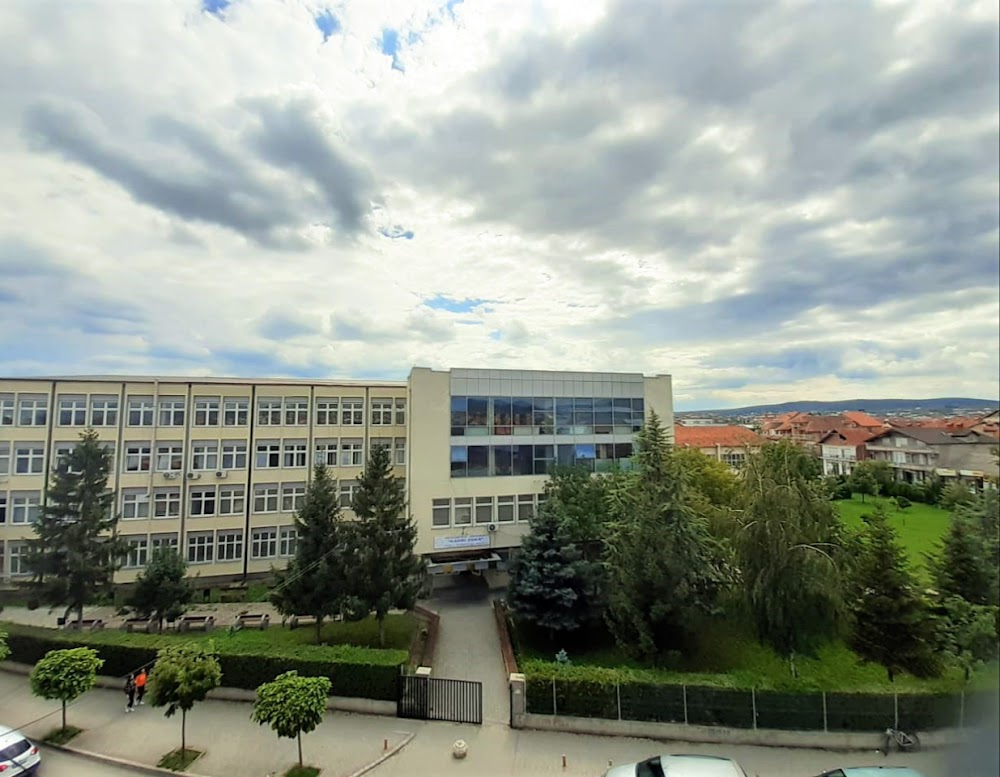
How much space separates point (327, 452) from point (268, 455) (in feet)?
4.56

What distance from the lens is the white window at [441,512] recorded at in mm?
10914

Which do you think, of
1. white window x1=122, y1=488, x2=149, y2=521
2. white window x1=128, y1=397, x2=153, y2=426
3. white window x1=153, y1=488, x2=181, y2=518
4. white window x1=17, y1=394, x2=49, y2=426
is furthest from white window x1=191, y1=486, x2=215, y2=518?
white window x1=17, y1=394, x2=49, y2=426

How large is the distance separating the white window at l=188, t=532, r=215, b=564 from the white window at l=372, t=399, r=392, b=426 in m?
4.70

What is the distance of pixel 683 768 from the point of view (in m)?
3.81

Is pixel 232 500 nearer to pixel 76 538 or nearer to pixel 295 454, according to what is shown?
pixel 295 454

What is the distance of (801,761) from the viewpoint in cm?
472

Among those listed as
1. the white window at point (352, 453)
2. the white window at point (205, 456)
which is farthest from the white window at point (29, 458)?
the white window at point (352, 453)

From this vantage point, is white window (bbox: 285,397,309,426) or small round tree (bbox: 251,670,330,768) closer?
small round tree (bbox: 251,670,330,768)

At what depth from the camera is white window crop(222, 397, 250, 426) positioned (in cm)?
1194

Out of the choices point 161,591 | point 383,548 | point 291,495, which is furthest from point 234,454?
point 383,548

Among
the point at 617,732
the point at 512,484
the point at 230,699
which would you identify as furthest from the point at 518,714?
the point at 512,484

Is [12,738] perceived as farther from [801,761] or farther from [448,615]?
[801,761]

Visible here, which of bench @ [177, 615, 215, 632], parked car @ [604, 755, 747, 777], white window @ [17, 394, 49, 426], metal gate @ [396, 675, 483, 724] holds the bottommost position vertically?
bench @ [177, 615, 215, 632]

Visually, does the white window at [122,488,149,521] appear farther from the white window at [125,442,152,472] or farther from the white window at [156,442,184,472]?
the white window at [156,442,184,472]
